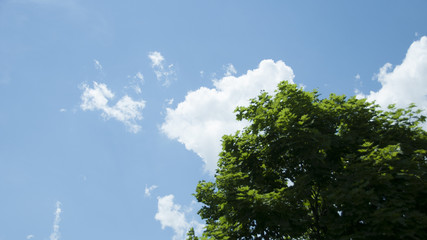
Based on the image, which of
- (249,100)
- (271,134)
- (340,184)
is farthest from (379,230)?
(249,100)

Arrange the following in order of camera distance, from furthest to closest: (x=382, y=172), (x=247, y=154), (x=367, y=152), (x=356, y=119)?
(x=247, y=154), (x=356, y=119), (x=367, y=152), (x=382, y=172)

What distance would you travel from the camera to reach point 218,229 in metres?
16.0

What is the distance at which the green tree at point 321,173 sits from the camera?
41.2ft

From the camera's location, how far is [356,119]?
16.1m

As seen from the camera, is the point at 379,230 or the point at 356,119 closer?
the point at 379,230

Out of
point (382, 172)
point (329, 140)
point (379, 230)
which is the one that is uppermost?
point (329, 140)

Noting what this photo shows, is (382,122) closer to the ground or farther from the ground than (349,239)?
farther from the ground

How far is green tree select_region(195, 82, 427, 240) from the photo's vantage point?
1257 centimetres

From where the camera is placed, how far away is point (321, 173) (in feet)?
49.7

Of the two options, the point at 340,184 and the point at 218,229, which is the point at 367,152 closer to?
the point at 340,184

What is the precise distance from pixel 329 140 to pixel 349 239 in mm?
4530

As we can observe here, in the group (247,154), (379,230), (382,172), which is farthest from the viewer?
(247,154)

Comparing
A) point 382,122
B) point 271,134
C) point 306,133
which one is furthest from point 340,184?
point 382,122

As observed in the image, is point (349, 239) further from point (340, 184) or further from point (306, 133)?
point (306, 133)
